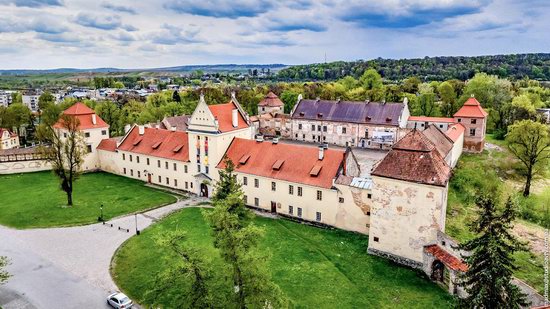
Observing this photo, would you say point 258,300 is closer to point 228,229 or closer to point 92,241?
point 228,229

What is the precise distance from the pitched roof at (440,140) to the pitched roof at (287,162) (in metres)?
15.2

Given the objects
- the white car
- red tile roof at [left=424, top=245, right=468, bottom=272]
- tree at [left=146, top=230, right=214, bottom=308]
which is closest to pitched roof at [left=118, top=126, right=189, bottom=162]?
the white car

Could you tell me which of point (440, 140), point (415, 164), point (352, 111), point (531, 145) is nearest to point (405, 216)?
point (415, 164)

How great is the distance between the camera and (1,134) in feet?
261

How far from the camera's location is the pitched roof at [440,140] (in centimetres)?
5109

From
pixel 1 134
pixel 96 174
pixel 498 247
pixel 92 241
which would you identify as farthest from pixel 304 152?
pixel 1 134

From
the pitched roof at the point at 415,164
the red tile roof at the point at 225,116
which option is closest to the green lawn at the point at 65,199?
the red tile roof at the point at 225,116

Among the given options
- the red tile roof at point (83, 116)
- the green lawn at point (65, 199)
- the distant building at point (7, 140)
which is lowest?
the green lawn at point (65, 199)

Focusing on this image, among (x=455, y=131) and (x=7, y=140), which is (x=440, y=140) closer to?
(x=455, y=131)

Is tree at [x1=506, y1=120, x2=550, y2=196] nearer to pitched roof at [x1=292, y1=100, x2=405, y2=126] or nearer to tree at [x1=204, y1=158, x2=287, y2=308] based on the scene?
pitched roof at [x1=292, y1=100, x2=405, y2=126]

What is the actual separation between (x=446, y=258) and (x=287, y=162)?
65.5ft

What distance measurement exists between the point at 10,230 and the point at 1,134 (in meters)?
49.0

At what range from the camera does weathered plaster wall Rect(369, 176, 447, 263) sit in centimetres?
3117

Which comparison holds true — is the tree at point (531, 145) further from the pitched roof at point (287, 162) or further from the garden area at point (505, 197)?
the pitched roof at point (287, 162)
